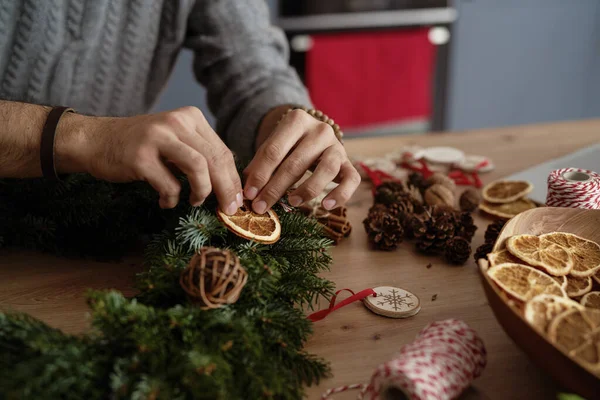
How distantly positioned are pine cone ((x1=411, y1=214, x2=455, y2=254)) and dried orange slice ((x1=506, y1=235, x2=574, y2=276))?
197 millimetres

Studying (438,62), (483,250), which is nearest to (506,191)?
(483,250)

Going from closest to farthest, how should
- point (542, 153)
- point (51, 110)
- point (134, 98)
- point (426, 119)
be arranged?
point (51, 110)
point (542, 153)
point (134, 98)
point (426, 119)

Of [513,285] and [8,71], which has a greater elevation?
[8,71]

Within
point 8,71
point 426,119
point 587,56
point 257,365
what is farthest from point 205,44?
point 587,56

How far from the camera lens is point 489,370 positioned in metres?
0.76

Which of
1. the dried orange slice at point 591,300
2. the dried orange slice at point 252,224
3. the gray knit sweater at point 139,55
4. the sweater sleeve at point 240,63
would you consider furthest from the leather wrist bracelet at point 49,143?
the dried orange slice at point 591,300

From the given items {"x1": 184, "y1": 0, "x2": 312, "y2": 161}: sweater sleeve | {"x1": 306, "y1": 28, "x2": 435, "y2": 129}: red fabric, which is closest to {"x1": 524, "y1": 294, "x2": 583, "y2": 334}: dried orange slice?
{"x1": 184, "y1": 0, "x2": 312, "y2": 161}: sweater sleeve

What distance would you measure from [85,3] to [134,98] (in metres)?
0.35

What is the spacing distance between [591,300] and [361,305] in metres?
0.34

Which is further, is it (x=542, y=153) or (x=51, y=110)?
(x=542, y=153)

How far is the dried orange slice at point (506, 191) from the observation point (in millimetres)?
1219

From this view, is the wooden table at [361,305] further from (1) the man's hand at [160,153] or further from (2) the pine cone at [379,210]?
(1) the man's hand at [160,153]

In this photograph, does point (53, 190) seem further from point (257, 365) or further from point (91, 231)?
point (257, 365)

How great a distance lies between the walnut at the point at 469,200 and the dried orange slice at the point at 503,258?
16.2 inches
